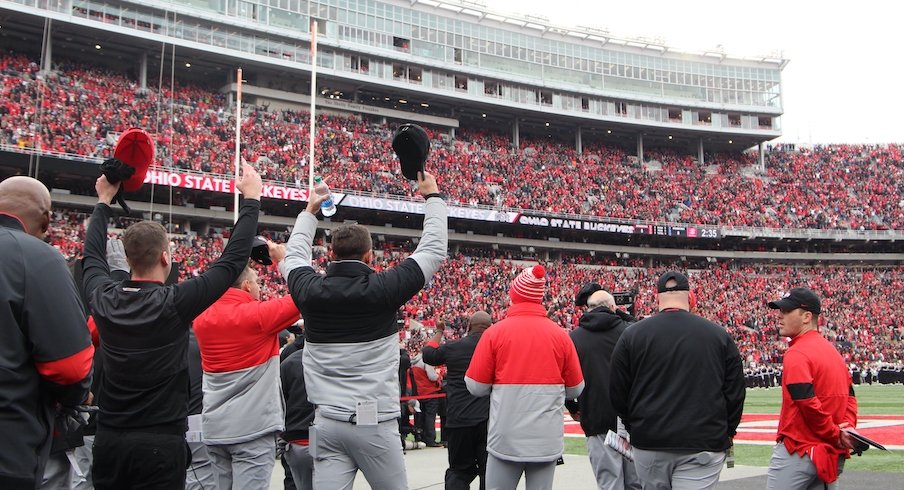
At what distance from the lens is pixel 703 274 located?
5319cm

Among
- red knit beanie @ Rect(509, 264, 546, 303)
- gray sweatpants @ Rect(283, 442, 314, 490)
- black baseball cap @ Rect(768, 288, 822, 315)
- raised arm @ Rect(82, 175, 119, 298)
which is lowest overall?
gray sweatpants @ Rect(283, 442, 314, 490)

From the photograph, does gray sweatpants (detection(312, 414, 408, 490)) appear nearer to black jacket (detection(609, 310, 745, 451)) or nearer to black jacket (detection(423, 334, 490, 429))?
black jacket (detection(609, 310, 745, 451))

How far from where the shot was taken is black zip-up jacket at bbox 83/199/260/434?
377 cm

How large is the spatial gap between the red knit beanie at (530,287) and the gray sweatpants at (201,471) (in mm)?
2380

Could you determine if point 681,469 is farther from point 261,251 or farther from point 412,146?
point 261,251

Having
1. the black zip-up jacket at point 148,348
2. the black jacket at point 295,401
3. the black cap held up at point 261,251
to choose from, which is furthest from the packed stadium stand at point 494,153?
the black zip-up jacket at point 148,348

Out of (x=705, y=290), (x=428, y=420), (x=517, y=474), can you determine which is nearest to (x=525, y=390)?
(x=517, y=474)

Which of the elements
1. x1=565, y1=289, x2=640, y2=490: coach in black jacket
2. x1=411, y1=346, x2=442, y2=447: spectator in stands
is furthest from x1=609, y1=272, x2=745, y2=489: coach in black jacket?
x1=411, y1=346, x2=442, y2=447: spectator in stands

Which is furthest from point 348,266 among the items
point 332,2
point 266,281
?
point 332,2

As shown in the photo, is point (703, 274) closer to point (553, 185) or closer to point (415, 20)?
point (553, 185)

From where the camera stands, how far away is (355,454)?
4316 millimetres

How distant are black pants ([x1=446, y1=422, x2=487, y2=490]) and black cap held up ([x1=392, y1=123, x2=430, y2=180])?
10.3ft

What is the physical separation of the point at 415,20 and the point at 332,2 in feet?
21.2

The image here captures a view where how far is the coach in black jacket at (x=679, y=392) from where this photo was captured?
15.4 ft
